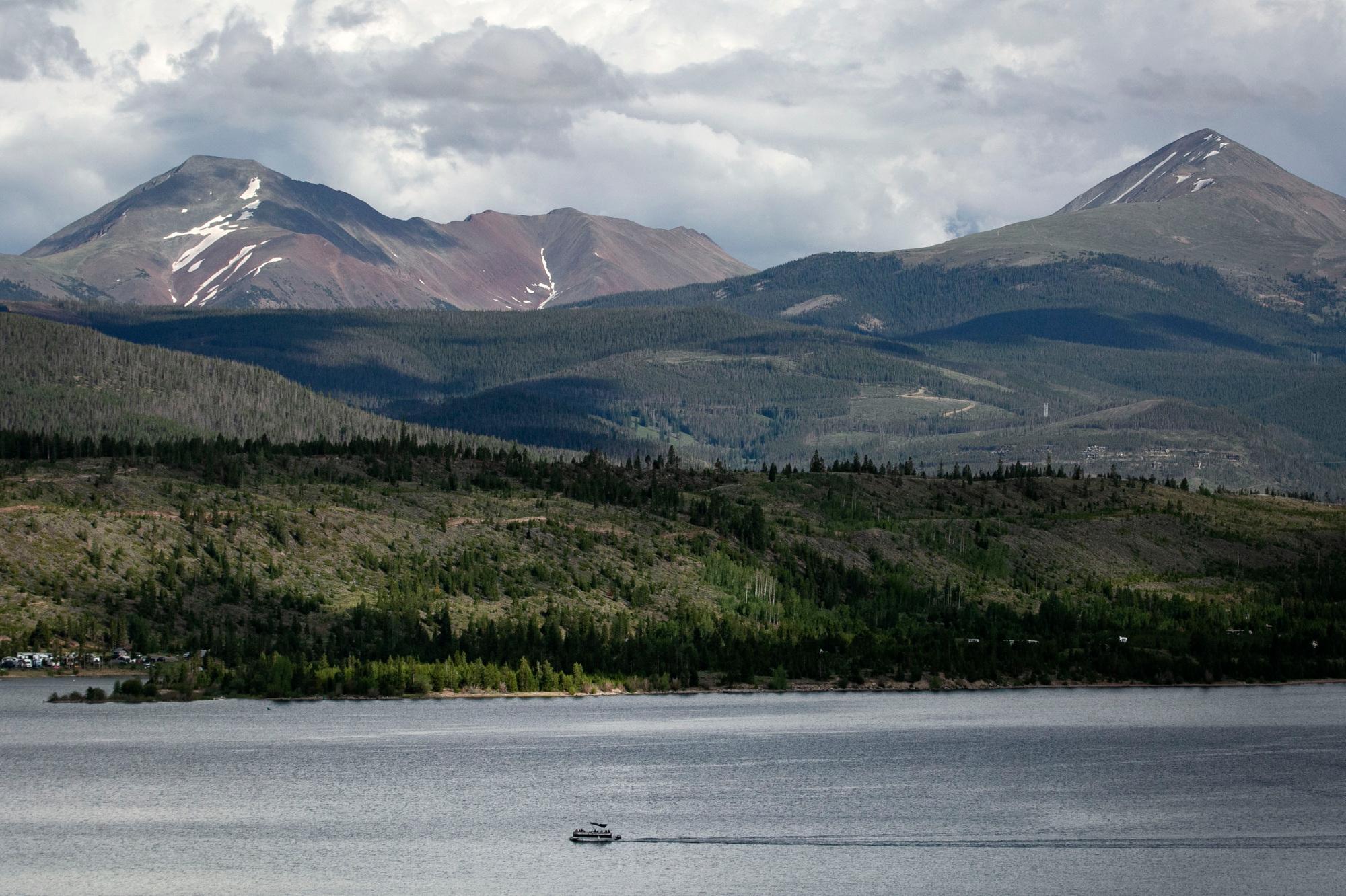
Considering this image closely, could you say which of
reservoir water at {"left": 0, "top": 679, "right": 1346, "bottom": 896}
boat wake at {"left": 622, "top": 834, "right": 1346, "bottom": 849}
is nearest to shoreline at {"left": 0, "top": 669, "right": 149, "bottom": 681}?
reservoir water at {"left": 0, "top": 679, "right": 1346, "bottom": 896}

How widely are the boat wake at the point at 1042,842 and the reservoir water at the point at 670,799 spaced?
21 cm

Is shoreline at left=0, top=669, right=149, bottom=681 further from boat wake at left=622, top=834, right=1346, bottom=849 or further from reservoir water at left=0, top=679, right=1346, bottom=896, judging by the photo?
boat wake at left=622, top=834, right=1346, bottom=849

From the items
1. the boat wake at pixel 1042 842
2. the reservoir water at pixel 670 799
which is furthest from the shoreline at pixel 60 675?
the boat wake at pixel 1042 842

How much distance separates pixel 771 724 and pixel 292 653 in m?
51.1

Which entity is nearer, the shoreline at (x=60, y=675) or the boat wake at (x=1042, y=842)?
the boat wake at (x=1042, y=842)

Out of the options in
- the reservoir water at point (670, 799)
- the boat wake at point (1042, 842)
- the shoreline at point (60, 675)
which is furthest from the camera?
the shoreline at point (60, 675)

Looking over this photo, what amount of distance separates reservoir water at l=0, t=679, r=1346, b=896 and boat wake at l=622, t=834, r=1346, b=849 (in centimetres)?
21

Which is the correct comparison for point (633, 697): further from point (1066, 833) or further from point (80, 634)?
point (1066, 833)

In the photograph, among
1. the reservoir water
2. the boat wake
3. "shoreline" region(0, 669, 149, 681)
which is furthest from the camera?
"shoreline" region(0, 669, 149, 681)

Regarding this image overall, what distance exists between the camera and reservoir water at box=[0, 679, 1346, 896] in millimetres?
97812

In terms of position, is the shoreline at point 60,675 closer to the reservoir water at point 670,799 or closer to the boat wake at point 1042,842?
the reservoir water at point 670,799

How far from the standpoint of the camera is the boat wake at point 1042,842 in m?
104

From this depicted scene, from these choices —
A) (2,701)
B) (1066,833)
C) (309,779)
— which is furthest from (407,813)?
(2,701)

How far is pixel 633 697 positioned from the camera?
629 feet
